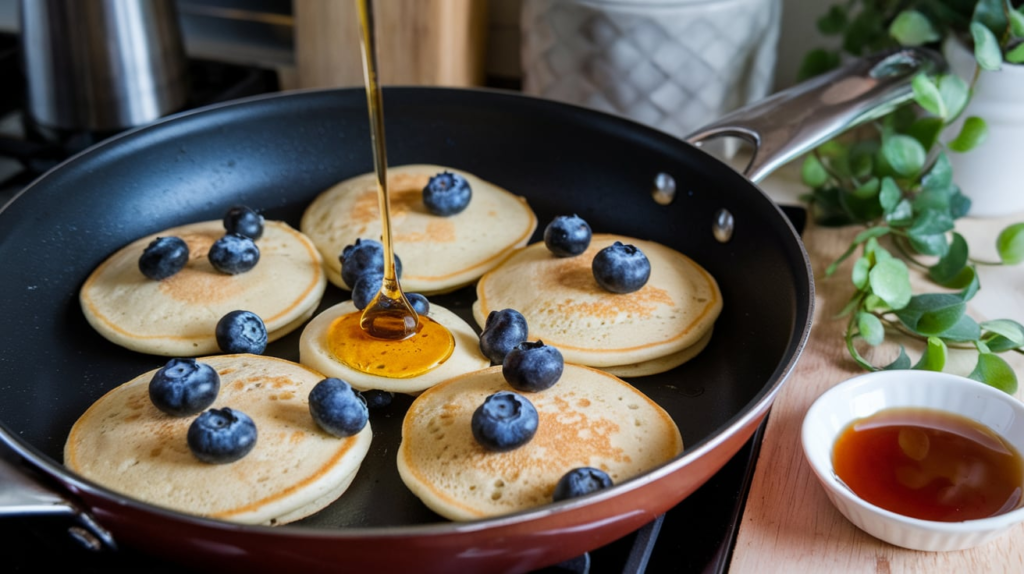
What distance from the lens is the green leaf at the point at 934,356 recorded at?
1358 millimetres

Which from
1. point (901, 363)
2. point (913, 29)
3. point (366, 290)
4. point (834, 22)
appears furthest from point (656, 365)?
point (834, 22)

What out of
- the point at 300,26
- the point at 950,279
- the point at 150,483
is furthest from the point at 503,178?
the point at 150,483

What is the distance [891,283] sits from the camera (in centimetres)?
146

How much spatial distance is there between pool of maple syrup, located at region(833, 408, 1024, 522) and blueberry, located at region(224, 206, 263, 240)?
1.01 m

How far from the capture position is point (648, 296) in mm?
1480

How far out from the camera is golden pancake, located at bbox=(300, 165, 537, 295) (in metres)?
1.59

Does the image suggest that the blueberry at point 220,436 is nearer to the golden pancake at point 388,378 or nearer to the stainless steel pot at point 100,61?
the golden pancake at point 388,378

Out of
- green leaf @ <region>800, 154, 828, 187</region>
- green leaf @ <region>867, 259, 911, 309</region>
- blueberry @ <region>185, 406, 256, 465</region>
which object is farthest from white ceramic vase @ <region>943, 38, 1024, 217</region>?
blueberry @ <region>185, 406, 256, 465</region>

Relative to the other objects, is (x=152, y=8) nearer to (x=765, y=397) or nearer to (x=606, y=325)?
(x=606, y=325)

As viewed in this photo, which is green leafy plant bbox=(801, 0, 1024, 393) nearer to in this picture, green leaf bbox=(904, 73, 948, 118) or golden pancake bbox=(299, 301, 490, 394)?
green leaf bbox=(904, 73, 948, 118)

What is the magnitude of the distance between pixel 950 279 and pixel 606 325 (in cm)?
67

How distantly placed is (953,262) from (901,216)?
12 centimetres

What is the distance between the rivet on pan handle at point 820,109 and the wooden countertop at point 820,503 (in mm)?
283

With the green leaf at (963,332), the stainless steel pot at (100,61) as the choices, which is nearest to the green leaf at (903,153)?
the green leaf at (963,332)
